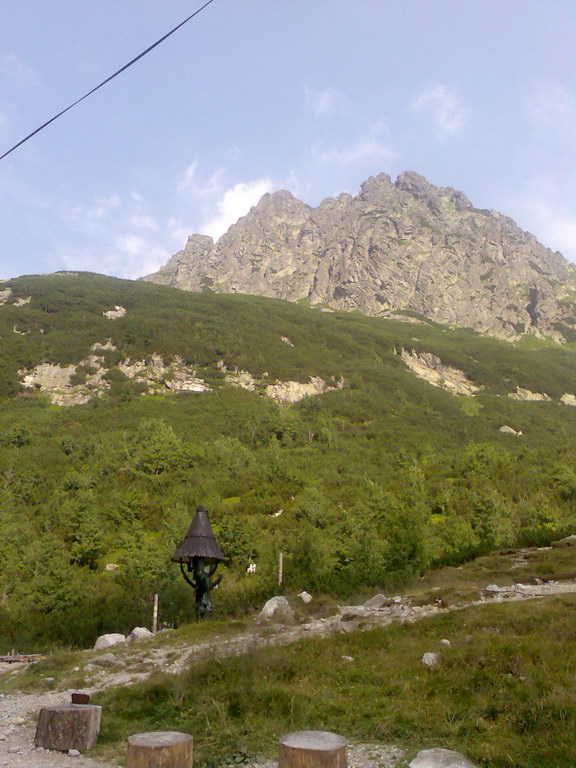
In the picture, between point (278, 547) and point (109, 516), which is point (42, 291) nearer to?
point (109, 516)

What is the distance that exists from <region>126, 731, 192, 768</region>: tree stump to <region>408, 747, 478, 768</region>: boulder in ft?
6.95

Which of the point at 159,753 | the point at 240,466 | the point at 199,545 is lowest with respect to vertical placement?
the point at 159,753

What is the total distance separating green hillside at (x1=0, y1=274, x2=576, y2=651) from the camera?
28484mm

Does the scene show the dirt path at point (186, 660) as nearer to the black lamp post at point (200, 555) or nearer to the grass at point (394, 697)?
the grass at point (394, 697)

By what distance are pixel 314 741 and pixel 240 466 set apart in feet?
156

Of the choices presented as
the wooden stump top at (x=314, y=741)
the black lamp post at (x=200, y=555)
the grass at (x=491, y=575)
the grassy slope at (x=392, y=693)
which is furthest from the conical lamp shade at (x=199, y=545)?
the wooden stump top at (x=314, y=741)

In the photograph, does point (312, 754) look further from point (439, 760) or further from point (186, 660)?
point (186, 660)

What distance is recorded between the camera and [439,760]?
5359 mm

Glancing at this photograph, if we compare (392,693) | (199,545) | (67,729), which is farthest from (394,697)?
(199,545)

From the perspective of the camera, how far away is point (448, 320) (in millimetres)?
182375

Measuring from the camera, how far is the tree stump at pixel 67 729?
21.4 feet

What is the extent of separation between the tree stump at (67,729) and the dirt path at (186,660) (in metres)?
0.11

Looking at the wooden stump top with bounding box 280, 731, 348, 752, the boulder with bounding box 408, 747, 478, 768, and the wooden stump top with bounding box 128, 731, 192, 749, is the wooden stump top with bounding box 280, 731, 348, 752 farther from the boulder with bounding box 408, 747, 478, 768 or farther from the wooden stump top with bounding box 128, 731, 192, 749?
the boulder with bounding box 408, 747, 478, 768

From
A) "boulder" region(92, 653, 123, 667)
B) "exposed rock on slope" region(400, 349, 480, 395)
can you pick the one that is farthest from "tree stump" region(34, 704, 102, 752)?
"exposed rock on slope" region(400, 349, 480, 395)
